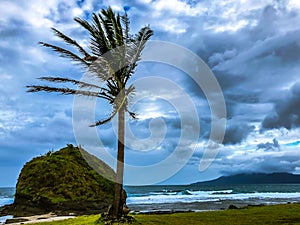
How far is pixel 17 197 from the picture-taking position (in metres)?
30.5

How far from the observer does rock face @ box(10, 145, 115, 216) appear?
29.2m

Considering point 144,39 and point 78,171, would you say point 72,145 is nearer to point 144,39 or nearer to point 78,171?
point 78,171

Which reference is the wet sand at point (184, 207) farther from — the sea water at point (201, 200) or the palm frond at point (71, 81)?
the palm frond at point (71, 81)

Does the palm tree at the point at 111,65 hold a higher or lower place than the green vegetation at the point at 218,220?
higher

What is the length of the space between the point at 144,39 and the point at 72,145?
21.8 metres

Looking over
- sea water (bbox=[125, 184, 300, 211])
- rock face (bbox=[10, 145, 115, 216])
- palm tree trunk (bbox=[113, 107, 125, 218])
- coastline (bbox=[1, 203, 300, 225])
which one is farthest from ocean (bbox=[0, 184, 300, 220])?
palm tree trunk (bbox=[113, 107, 125, 218])

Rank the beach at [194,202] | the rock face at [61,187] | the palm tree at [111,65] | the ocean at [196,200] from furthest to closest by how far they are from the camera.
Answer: the ocean at [196,200] → the beach at [194,202] → the rock face at [61,187] → the palm tree at [111,65]

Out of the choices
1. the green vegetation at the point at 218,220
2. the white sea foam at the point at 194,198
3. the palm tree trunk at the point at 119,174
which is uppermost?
the white sea foam at the point at 194,198

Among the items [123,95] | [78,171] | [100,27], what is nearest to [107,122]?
[123,95]

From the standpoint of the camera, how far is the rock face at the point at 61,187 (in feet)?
95.8

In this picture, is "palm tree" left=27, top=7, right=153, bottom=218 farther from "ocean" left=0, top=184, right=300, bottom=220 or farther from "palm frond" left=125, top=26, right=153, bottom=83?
"ocean" left=0, top=184, right=300, bottom=220

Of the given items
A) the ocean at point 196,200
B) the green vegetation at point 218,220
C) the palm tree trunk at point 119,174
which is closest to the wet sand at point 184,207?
the ocean at point 196,200

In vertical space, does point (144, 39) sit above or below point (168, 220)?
above

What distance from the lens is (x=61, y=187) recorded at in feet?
99.8
